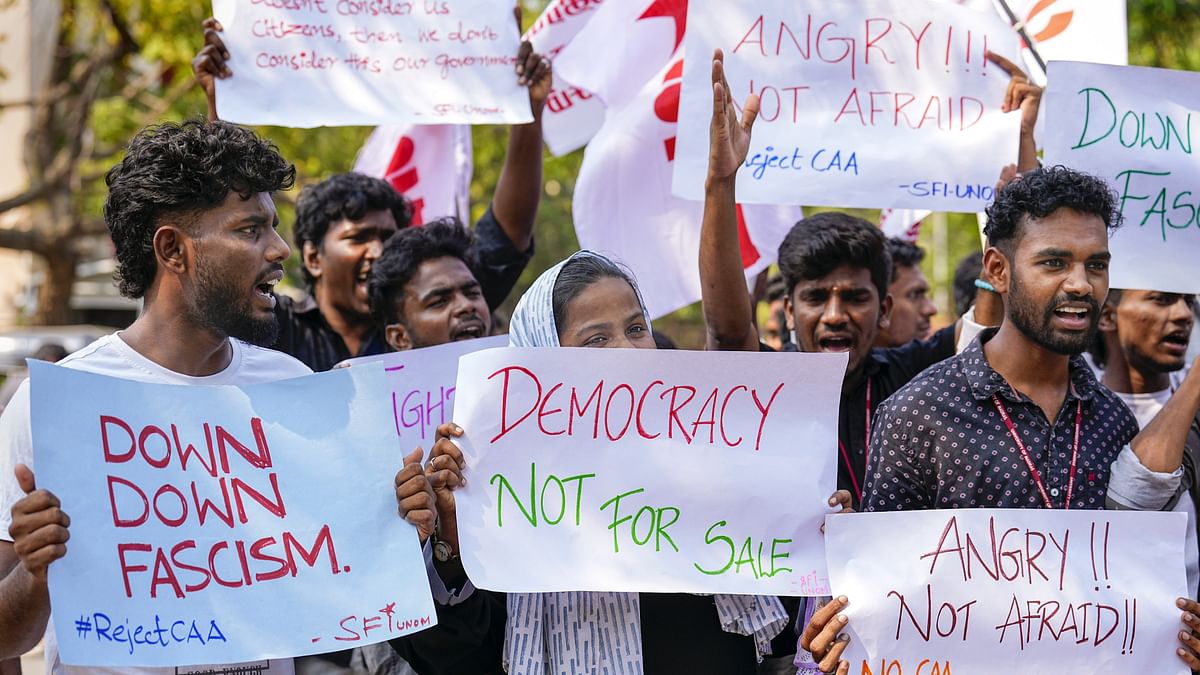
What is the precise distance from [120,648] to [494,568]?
2.41 ft

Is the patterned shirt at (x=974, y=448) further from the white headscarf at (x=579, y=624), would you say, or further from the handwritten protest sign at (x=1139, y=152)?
the handwritten protest sign at (x=1139, y=152)

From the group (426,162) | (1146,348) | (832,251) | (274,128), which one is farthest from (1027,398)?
(274,128)

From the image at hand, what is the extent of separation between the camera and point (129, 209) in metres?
2.71

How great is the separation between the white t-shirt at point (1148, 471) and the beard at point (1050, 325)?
27cm

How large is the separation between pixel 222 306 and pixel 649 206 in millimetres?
2443

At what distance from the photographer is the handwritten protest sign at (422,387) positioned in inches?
148

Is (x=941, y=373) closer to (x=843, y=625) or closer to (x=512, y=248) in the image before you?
(x=843, y=625)

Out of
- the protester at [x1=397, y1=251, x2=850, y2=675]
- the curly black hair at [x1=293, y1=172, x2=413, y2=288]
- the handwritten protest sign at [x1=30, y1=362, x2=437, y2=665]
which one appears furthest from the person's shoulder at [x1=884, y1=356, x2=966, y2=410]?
the curly black hair at [x1=293, y1=172, x2=413, y2=288]

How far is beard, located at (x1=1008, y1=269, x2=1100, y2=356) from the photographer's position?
3.00 meters

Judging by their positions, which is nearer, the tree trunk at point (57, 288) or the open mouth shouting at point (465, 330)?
the open mouth shouting at point (465, 330)

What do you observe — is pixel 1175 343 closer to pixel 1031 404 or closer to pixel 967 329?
pixel 967 329

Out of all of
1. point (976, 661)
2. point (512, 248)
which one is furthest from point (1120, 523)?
point (512, 248)

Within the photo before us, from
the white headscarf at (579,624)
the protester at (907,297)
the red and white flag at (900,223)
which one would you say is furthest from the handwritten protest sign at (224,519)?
the red and white flag at (900,223)

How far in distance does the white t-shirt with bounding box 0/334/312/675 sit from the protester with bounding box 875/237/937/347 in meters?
3.29
